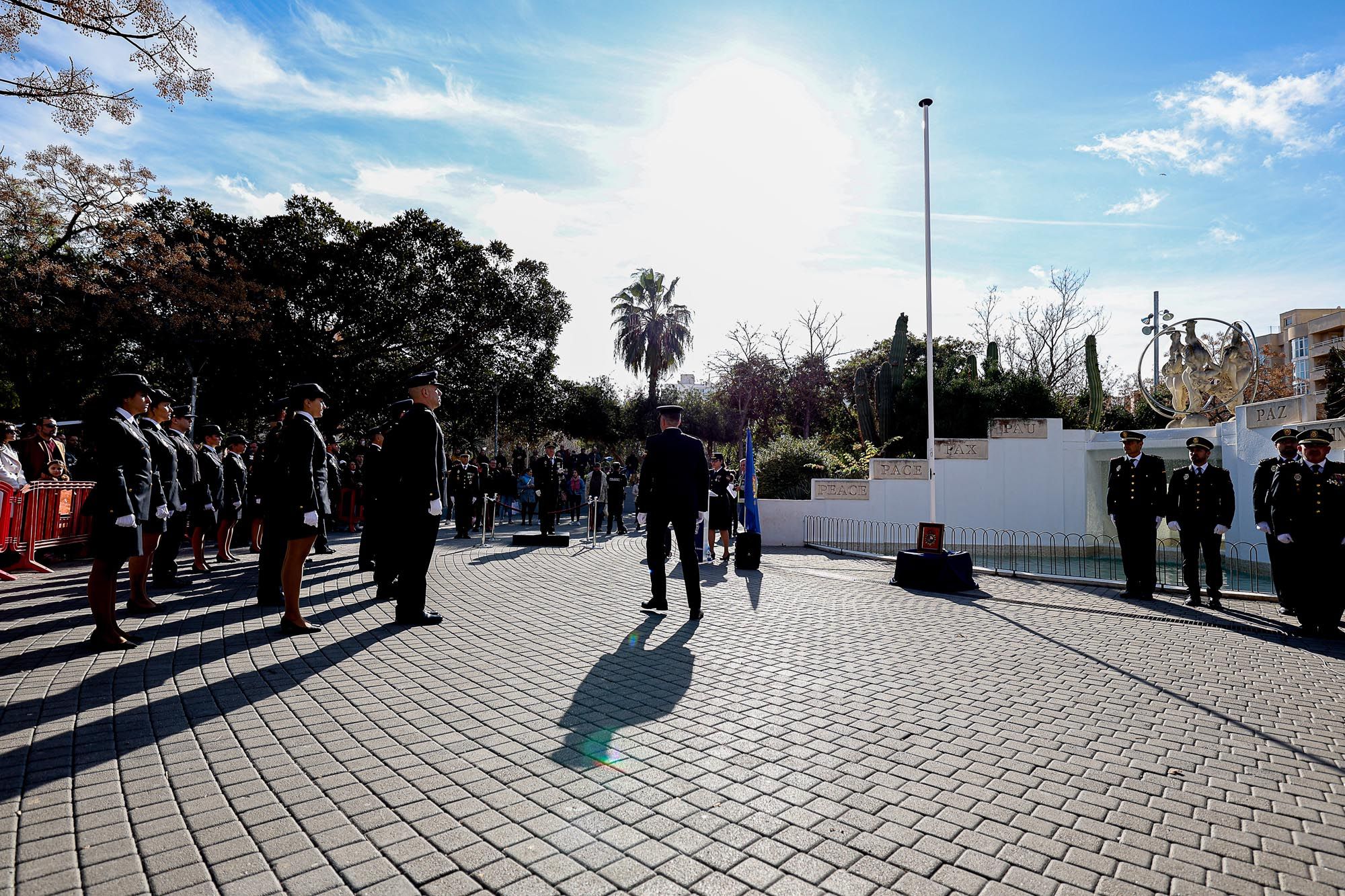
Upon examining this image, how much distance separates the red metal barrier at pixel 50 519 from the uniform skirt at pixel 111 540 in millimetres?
4611

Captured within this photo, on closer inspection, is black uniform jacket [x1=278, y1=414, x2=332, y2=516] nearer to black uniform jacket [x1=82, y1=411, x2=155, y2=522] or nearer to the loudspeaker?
black uniform jacket [x1=82, y1=411, x2=155, y2=522]

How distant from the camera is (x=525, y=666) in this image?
5.01 metres

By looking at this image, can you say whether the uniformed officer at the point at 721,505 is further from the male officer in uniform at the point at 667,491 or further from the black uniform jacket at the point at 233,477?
the black uniform jacket at the point at 233,477

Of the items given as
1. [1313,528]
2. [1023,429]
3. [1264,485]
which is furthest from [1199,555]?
[1023,429]

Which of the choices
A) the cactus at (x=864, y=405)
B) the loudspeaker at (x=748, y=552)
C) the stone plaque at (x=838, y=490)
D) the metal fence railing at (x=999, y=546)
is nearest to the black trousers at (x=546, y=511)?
the loudspeaker at (x=748, y=552)

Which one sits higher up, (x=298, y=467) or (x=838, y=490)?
(x=298, y=467)

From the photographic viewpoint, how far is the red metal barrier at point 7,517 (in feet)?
27.5

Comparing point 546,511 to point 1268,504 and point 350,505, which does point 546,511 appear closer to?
point 350,505

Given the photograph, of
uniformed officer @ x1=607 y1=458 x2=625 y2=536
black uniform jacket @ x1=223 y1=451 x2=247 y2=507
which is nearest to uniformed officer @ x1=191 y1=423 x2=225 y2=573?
black uniform jacket @ x1=223 y1=451 x2=247 y2=507

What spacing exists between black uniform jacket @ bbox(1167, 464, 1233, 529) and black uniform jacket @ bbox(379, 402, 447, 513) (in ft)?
28.5

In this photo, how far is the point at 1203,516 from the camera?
28.1 ft

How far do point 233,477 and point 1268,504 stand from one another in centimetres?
1222

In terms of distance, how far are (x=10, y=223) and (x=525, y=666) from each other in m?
24.2

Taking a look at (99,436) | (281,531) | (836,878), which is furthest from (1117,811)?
(99,436)
